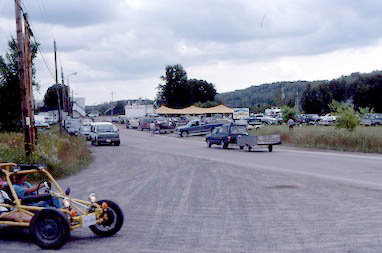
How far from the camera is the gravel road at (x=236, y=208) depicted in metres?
8.41

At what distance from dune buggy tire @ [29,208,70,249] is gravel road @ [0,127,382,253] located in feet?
0.82

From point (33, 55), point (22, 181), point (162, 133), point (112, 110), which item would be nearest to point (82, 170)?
point (22, 181)

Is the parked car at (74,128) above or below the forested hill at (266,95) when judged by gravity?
below

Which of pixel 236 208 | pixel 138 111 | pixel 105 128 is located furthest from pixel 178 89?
pixel 236 208

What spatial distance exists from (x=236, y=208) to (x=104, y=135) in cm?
2940

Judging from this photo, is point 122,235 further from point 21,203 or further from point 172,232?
point 21,203

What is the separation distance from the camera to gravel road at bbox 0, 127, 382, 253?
27.6ft

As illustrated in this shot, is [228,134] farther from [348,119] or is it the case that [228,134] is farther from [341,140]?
[348,119]

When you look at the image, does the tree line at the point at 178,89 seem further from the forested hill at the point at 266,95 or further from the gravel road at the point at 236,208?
the gravel road at the point at 236,208

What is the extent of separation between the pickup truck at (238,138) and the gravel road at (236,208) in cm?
970

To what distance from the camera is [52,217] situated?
27.1 ft

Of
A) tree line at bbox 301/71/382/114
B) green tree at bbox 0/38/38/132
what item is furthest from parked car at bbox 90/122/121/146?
tree line at bbox 301/71/382/114

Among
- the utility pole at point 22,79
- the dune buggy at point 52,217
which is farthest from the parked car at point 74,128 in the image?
the dune buggy at point 52,217

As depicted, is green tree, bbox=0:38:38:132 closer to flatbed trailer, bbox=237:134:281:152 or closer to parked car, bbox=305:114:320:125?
flatbed trailer, bbox=237:134:281:152
